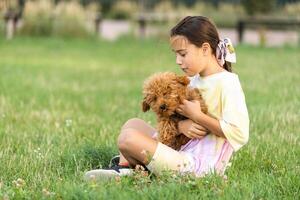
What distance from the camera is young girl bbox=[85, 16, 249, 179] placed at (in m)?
5.11

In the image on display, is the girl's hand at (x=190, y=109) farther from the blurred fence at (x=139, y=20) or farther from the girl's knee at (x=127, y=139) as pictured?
the blurred fence at (x=139, y=20)

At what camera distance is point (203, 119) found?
16.7ft

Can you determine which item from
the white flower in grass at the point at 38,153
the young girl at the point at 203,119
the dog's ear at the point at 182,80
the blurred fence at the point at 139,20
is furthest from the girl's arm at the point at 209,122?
the blurred fence at the point at 139,20

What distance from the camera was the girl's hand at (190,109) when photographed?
5094 millimetres

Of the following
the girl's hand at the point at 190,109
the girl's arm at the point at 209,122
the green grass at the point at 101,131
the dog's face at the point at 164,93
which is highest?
the dog's face at the point at 164,93

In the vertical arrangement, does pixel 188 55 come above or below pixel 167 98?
above

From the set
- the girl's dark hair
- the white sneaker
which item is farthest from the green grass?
the girl's dark hair

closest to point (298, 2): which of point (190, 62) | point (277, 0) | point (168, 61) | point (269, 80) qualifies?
point (277, 0)

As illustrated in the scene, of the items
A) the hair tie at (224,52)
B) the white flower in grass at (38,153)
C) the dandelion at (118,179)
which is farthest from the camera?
the white flower in grass at (38,153)

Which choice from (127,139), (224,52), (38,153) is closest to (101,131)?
(38,153)

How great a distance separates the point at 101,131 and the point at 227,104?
8.73 feet

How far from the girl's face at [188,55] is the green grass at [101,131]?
85 centimetres

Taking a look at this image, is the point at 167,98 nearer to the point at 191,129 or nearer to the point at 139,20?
the point at 191,129

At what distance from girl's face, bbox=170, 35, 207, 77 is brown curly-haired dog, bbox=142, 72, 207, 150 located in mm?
96
